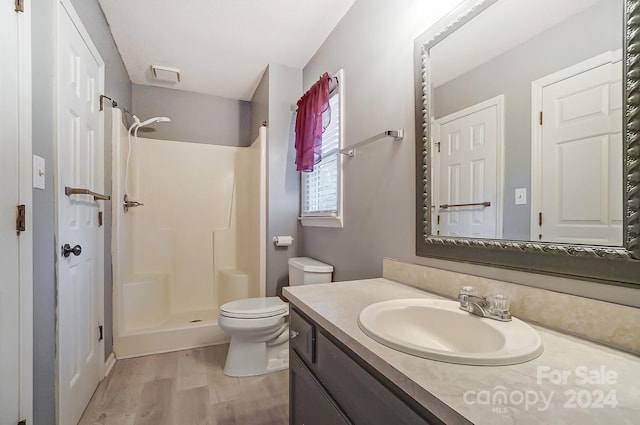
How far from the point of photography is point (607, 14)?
69 centimetres

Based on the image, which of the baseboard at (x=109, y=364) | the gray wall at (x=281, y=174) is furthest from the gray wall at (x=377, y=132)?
the baseboard at (x=109, y=364)

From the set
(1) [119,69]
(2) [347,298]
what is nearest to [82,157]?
(1) [119,69]

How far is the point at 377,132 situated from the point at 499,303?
3.30 ft

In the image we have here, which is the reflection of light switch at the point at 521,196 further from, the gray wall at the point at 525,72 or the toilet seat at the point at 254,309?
the toilet seat at the point at 254,309

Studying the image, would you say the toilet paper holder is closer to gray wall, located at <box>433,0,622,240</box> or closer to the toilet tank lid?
the toilet tank lid

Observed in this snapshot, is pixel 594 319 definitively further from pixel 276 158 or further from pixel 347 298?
pixel 276 158

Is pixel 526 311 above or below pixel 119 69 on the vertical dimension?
below

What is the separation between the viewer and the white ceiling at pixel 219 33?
1.79 meters

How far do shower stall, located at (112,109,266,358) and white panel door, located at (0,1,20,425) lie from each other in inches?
53.7

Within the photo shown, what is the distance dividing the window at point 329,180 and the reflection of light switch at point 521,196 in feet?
3.55

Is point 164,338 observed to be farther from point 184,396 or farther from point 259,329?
point 259,329

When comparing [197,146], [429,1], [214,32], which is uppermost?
[214,32]

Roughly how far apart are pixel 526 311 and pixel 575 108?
55 cm

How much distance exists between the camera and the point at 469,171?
40.5 inches
